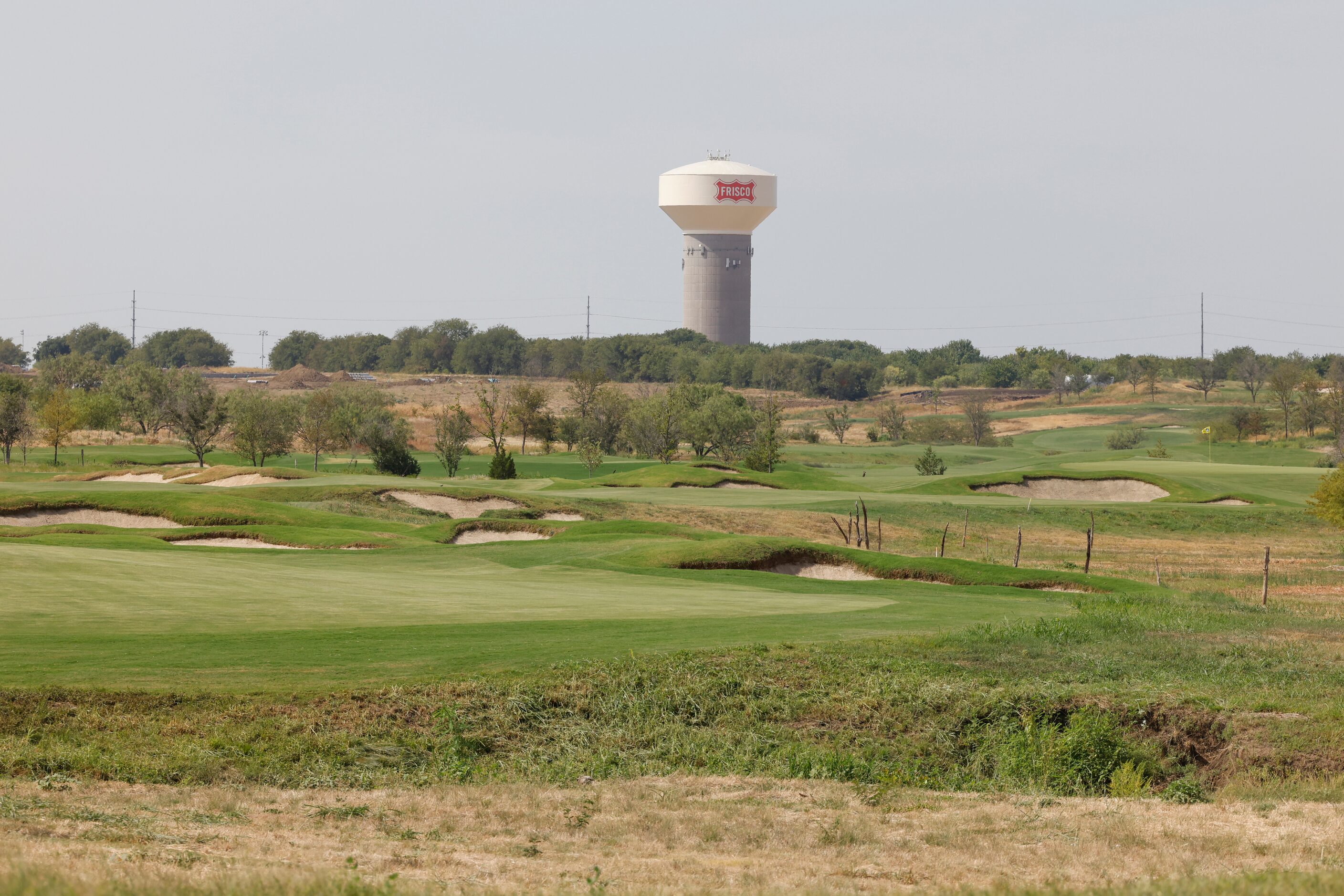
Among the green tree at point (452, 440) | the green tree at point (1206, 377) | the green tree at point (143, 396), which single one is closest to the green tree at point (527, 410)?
the green tree at point (452, 440)

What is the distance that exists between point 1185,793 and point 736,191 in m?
184

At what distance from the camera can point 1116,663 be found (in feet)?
59.0

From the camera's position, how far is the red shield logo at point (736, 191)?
19088 cm

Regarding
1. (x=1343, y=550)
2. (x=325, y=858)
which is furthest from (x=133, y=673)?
(x=1343, y=550)

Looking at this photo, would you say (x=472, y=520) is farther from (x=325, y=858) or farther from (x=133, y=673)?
(x=325, y=858)

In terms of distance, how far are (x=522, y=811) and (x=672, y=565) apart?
64.4 ft

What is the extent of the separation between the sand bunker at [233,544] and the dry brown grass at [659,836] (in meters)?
23.3

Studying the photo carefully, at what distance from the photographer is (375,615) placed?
786 inches

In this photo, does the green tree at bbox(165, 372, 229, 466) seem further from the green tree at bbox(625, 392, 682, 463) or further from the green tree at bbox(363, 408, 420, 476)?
the green tree at bbox(625, 392, 682, 463)

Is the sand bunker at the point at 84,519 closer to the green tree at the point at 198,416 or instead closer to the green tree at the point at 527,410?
the green tree at the point at 198,416

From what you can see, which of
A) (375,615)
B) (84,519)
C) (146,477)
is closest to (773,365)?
(146,477)

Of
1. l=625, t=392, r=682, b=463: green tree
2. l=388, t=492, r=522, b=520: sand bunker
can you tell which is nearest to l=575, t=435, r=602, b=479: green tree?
l=625, t=392, r=682, b=463: green tree

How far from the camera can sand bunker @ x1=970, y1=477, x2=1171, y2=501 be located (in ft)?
203

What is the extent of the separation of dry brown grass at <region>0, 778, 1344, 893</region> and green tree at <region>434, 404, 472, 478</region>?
6283 centimetres
